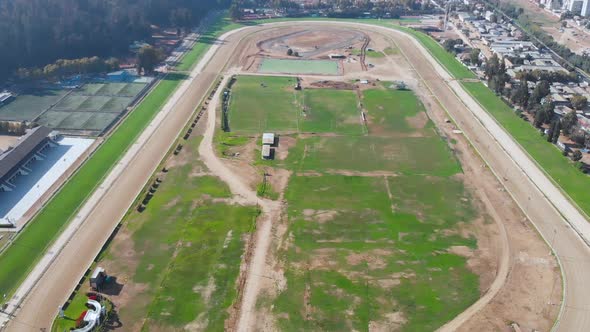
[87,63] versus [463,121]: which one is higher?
[87,63]

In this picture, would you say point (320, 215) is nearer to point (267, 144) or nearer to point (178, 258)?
point (178, 258)

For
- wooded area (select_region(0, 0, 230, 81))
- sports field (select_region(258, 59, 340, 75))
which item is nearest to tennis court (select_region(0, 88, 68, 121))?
wooded area (select_region(0, 0, 230, 81))

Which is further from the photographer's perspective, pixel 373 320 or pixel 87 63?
pixel 87 63

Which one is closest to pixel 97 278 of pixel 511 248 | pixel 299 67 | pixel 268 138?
pixel 268 138

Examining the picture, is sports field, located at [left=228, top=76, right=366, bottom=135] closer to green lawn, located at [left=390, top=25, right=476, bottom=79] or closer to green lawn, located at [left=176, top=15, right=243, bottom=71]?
green lawn, located at [left=176, top=15, right=243, bottom=71]

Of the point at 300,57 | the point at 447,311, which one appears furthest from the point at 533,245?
the point at 300,57

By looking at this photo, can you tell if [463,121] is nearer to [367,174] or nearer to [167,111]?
[367,174]
